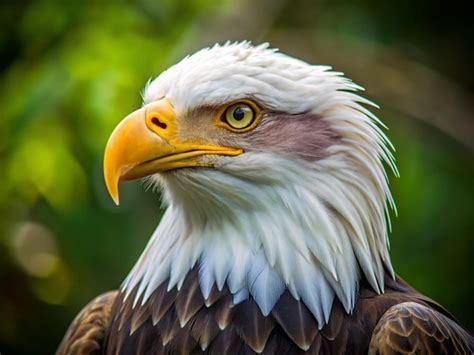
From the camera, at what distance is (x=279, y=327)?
3547mm

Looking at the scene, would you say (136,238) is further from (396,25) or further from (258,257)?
(258,257)

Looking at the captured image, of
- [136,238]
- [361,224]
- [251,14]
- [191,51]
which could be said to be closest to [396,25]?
[251,14]

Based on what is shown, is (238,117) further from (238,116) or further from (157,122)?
(157,122)

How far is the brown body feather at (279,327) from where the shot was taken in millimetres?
3500

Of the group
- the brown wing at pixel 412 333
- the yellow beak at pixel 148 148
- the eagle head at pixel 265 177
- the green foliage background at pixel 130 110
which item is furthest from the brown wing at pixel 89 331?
the green foliage background at pixel 130 110

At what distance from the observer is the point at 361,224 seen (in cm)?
369

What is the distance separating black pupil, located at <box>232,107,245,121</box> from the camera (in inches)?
142

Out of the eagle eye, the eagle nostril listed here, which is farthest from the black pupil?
the eagle nostril

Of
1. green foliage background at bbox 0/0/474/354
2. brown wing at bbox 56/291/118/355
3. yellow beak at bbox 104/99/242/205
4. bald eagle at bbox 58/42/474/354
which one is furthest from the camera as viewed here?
green foliage background at bbox 0/0/474/354

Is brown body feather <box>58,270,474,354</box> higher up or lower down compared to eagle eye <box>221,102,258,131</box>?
lower down

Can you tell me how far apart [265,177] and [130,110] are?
102 inches

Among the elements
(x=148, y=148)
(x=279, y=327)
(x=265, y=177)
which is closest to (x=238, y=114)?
(x=265, y=177)

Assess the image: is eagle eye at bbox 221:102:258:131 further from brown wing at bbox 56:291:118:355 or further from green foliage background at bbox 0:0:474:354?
green foliage background at bbox 0:0:474:354

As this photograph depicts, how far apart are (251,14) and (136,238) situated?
192 centimetres
